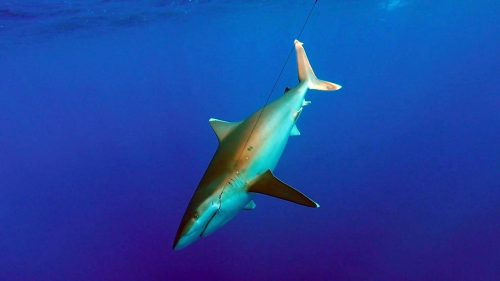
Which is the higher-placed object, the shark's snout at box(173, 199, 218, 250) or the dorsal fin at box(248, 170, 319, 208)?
the shark's snout at box(173, 199, 218, 250)

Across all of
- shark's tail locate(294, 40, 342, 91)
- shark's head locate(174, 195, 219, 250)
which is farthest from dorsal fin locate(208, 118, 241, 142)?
shark's tail locate(294, 40, 342, 91)

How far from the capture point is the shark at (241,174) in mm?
3498

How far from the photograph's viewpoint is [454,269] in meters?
9.88

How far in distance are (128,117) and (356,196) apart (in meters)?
25.8

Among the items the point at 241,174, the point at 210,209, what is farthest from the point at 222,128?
the point at 210,209

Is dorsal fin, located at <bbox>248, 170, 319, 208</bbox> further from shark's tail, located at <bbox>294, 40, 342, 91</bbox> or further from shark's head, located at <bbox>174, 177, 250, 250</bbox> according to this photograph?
shark's tail, located at <bbox>294, 40, 342, 91</bbox>

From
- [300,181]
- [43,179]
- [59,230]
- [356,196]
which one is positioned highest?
[43,179]

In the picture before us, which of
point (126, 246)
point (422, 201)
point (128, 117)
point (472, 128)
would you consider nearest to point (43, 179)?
point (126, 246)

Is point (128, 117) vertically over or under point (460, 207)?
over

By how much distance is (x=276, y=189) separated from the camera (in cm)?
387

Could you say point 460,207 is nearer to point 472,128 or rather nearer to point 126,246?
point 472,128

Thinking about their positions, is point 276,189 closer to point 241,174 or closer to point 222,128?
point 241,174

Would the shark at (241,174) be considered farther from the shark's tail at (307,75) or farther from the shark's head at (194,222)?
the shark's tail at (307,75)

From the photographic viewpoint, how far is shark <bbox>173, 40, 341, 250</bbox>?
350 centimetres
